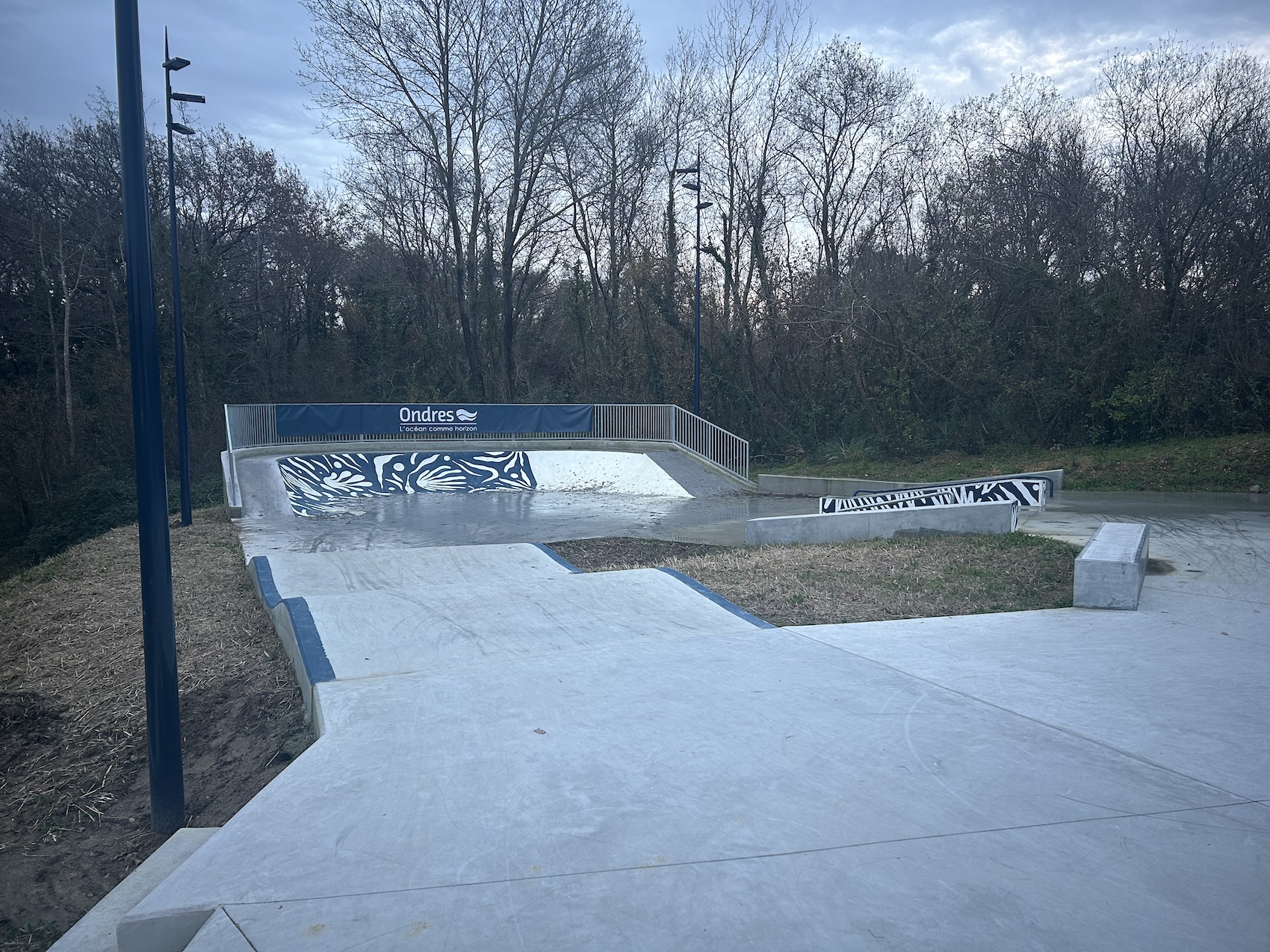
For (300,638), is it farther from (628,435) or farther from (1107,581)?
(628,435)

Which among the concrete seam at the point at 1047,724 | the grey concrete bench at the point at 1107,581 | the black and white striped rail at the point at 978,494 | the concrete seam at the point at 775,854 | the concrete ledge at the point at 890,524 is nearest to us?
the concrete seam at the point at 775,854

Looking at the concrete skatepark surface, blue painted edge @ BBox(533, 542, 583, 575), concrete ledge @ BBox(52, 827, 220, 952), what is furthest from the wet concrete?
concrete ledge @ BBox(52, 827, 220, 952)

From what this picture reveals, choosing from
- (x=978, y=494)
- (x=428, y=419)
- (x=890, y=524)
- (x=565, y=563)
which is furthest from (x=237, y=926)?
(x=428, y=419)

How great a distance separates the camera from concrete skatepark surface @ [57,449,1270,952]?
2.58m

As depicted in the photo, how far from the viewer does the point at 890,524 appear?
440 inches

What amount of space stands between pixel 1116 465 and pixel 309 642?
19628mm

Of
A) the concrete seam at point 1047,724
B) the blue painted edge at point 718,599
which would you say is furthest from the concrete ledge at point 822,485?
the concrete seam at point 1047,724

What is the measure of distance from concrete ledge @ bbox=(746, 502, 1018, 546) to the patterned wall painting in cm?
1191

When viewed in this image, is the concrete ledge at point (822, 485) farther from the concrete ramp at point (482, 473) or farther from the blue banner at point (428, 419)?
the blue banner at point (428, 419)

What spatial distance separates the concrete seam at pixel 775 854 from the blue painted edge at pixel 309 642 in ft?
8.06

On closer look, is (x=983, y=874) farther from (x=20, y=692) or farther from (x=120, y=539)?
(x=120, y=539)

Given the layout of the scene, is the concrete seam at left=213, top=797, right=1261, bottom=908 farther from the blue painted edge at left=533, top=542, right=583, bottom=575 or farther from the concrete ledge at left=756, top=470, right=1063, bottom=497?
the concrete ledge at left=756, top=470, right=1063, bottom=497

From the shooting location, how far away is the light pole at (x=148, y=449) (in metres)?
3.56

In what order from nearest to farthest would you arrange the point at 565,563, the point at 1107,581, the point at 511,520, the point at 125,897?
the point at 125,897, the point at 1107,581, the point at 565,563, the point at 511,520
